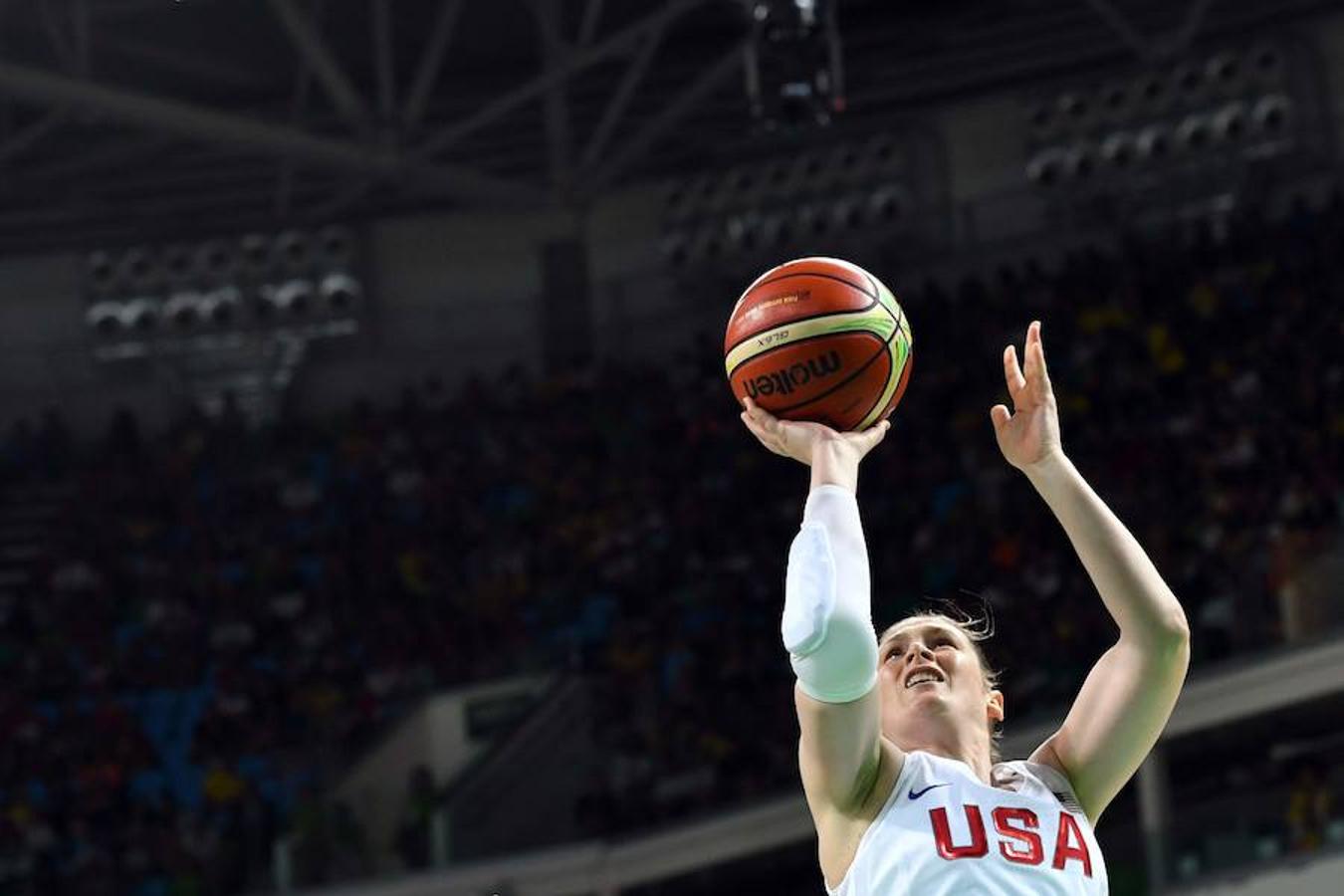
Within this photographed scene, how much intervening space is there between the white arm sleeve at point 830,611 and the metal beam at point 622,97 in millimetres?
14147

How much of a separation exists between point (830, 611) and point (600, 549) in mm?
14958

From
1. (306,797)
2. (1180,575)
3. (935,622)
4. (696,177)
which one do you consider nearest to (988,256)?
(696,177)

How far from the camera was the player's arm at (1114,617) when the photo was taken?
9.59 feet

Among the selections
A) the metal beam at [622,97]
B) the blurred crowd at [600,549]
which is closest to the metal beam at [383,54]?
the metal beam at [622,97]

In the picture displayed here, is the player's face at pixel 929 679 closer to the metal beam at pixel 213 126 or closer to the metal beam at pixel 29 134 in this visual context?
the metal beam at pixel 213 126

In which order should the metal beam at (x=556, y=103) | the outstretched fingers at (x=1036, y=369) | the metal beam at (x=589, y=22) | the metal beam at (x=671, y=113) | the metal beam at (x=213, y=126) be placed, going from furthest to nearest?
the metal beam at (x=671, y=113)
the metal beam at (x=556, y=103)
the metal beam at (x=589, y=22)
the metal beam at (x=213, y=126)
the outstretched fingers at (x=1036, y=369)

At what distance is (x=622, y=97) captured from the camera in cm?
1738

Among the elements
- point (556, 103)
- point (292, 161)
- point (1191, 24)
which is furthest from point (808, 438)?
point (292, 161)

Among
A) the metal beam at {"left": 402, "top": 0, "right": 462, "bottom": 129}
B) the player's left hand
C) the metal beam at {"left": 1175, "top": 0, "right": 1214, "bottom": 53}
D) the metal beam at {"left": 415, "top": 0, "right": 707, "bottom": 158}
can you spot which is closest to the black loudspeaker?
the metal beam at {"left": 415, "top": 0, "right": 707, "bottom": 158}

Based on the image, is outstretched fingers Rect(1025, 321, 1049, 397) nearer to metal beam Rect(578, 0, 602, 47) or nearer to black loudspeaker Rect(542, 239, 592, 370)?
metal beam Rect(578, 0, 602, 47)

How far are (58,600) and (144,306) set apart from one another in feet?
15.2

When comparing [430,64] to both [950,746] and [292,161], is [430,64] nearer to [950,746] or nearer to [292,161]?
[292,161]

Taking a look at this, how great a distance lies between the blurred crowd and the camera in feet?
44.9

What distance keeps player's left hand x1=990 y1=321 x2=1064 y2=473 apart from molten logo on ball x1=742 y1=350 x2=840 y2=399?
26 centimetres
